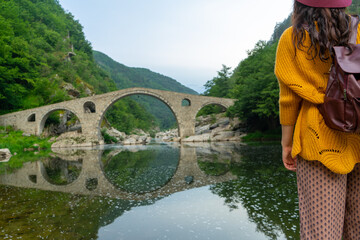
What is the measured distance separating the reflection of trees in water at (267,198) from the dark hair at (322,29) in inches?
89.1

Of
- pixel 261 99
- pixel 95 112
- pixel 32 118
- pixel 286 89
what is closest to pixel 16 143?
pixel 32 118

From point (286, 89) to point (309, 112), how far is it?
172 millimetres

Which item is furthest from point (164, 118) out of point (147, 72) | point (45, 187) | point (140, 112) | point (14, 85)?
point (45, 187)

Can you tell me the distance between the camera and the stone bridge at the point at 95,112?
25344 millimetres

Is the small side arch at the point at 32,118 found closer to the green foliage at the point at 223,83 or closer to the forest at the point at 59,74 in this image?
the forest at the point at 59,74

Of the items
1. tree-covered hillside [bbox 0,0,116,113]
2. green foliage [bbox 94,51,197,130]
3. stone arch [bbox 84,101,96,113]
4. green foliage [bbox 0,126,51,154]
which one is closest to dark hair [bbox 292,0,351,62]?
green foliage [bbox 0,126,51,154]

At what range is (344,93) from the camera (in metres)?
1.07

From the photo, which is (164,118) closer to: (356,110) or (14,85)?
(14,85)

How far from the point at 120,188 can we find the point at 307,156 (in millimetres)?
4737

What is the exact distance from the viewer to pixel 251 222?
Answer: 3.18 m

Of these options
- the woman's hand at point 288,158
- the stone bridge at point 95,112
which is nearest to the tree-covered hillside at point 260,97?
the stone bridge at point 95,112

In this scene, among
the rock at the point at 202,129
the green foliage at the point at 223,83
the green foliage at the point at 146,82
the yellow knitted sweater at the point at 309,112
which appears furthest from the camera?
the green foliage at the point at 146,82

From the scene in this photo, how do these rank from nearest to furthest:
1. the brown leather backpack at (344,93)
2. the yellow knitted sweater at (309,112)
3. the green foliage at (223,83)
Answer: the brown leather backpack at (344,93) → the yellow knitted sweater at (309,112) → the green foliage at (223,83)

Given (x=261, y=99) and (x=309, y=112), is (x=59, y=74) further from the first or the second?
(x=309, y=112)
